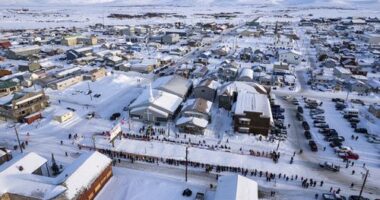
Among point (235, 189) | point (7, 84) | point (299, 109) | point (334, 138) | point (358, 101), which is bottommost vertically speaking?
point (334, 138)

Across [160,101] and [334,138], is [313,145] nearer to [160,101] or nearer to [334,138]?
[334,138]

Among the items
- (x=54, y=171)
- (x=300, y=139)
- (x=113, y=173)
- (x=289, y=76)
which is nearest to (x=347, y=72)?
(x=289, y=76)

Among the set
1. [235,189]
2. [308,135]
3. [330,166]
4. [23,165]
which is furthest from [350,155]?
[23,165]

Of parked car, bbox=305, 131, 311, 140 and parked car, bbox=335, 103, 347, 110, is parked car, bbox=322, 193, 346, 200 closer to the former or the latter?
parked car, bbox=305, 131, 311, 140

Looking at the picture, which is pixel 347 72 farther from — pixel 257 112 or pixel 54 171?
pixel 54 171

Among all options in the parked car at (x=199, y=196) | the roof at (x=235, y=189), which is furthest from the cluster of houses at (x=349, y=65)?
the parked car at (x=199, y=196)

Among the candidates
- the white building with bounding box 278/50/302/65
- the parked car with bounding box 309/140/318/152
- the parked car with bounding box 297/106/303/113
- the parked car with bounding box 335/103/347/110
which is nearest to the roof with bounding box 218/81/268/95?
the parked car with bounding box 297/106/303/113
